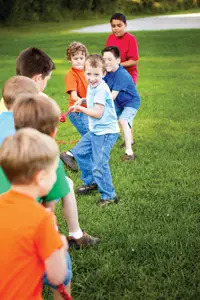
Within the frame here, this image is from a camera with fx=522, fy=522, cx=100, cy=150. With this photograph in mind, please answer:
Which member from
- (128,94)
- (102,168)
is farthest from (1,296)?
(128,94)

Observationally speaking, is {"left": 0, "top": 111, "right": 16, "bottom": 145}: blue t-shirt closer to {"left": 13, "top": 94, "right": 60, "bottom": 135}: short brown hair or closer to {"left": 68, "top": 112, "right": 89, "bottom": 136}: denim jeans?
{"left": 13, "top": 94, "right": 60, "bottom": 135}: short brown hair

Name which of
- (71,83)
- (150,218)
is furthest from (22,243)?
(71,83)

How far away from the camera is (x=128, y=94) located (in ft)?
20.7

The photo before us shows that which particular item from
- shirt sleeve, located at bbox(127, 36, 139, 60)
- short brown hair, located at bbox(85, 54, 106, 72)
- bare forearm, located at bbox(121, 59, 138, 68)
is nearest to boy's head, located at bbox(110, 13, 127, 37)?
shirt sleeve, located at bbox(127, 36, 139, 60)

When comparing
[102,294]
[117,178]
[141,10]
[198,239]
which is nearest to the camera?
[102,294]

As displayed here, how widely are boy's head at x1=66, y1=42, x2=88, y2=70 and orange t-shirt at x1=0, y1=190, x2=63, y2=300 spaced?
4059mm

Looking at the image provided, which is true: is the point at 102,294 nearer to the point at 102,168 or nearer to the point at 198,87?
the point at 102,168

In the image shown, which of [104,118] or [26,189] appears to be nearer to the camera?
[26,189]

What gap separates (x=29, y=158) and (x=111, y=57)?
12.5 feet

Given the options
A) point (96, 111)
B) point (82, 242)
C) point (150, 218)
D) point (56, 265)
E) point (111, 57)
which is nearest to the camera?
point (56, 265)

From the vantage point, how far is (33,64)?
418 cm

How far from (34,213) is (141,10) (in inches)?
1809

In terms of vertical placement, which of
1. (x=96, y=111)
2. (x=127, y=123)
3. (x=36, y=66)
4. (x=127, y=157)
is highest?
(x=36, y=66)

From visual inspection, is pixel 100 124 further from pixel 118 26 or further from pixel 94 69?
pixel 118 26
